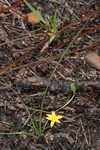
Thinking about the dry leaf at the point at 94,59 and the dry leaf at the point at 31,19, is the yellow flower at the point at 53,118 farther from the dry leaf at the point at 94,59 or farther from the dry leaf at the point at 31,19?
the dry leaf at the point at 31,19

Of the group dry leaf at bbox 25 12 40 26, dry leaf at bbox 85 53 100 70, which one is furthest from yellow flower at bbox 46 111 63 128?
dry leaf at bbox 25 12 40 26

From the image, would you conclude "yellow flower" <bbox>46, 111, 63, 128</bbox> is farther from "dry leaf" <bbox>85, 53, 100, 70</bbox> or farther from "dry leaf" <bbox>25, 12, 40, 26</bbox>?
"dry leaf" <bbox>25, 12, 40, 26</bbox>

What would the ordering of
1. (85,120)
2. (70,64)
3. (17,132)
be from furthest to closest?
(70,64) < (85,120) < (17,132)

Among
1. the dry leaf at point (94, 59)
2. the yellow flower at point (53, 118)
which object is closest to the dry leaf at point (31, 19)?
the dry leaf at point (94, 59)

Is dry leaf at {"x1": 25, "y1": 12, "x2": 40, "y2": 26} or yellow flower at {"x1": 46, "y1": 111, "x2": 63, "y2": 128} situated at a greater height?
dry leaf at {"x1": 25, "y1": 12, "x2": 40, "y2": 26}

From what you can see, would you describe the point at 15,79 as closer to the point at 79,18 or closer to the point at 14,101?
the point at 14,101

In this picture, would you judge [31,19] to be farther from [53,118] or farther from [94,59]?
[53,118]

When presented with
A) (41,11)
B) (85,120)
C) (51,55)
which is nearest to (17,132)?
Answer: (85,120)

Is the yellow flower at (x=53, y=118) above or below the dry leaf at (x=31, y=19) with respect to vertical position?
below

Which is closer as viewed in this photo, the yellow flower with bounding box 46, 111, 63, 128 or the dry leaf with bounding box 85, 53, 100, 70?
the yellow flower with bounding box 46, 111, 63, 128

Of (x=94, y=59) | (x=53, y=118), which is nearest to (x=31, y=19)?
(x=94, y=59)

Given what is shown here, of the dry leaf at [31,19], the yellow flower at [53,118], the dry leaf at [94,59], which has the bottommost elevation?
the yellow flower at [53,118]
